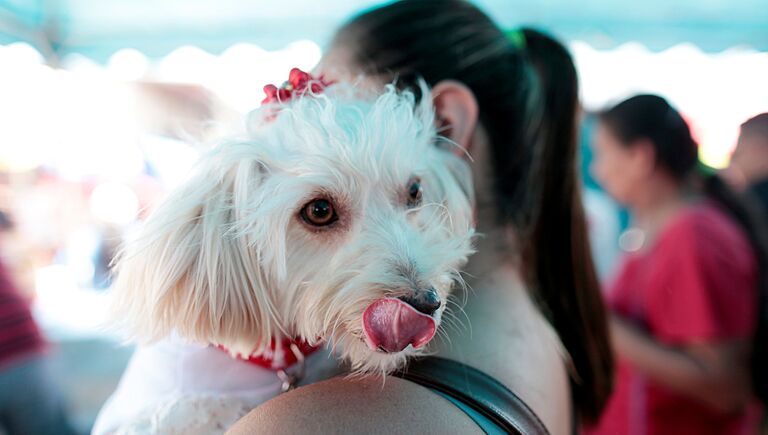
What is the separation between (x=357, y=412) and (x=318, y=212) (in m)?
0.32

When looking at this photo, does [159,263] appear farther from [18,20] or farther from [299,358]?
[18,20]

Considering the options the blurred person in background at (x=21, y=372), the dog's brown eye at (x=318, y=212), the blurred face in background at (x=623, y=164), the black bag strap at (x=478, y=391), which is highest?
the blurred face in background at (x=623, y=164)

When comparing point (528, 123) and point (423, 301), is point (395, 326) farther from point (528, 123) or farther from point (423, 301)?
point (528, 123)

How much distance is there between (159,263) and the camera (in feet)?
2.68

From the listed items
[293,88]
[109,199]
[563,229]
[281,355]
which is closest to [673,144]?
[563,229]

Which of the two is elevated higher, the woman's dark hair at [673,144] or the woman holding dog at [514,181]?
the woman's dark hair at [673,144]

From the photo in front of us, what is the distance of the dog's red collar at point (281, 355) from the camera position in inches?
36.0

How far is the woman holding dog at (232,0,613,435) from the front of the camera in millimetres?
953

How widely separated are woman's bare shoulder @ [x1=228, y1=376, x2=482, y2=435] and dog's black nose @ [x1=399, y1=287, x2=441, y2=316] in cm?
10

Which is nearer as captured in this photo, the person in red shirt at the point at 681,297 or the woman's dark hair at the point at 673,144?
the person in red shirt at the point at 681,297

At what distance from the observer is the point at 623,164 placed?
2482 millimetres

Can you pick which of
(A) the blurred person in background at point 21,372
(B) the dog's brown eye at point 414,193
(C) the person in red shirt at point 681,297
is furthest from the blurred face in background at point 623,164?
(A) the blurred person in background at point 21,372

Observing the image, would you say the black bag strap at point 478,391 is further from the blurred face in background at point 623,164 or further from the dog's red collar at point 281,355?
the blurred face in background at point 623,164

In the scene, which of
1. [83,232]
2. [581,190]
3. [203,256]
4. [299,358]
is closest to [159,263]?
[203,256]
